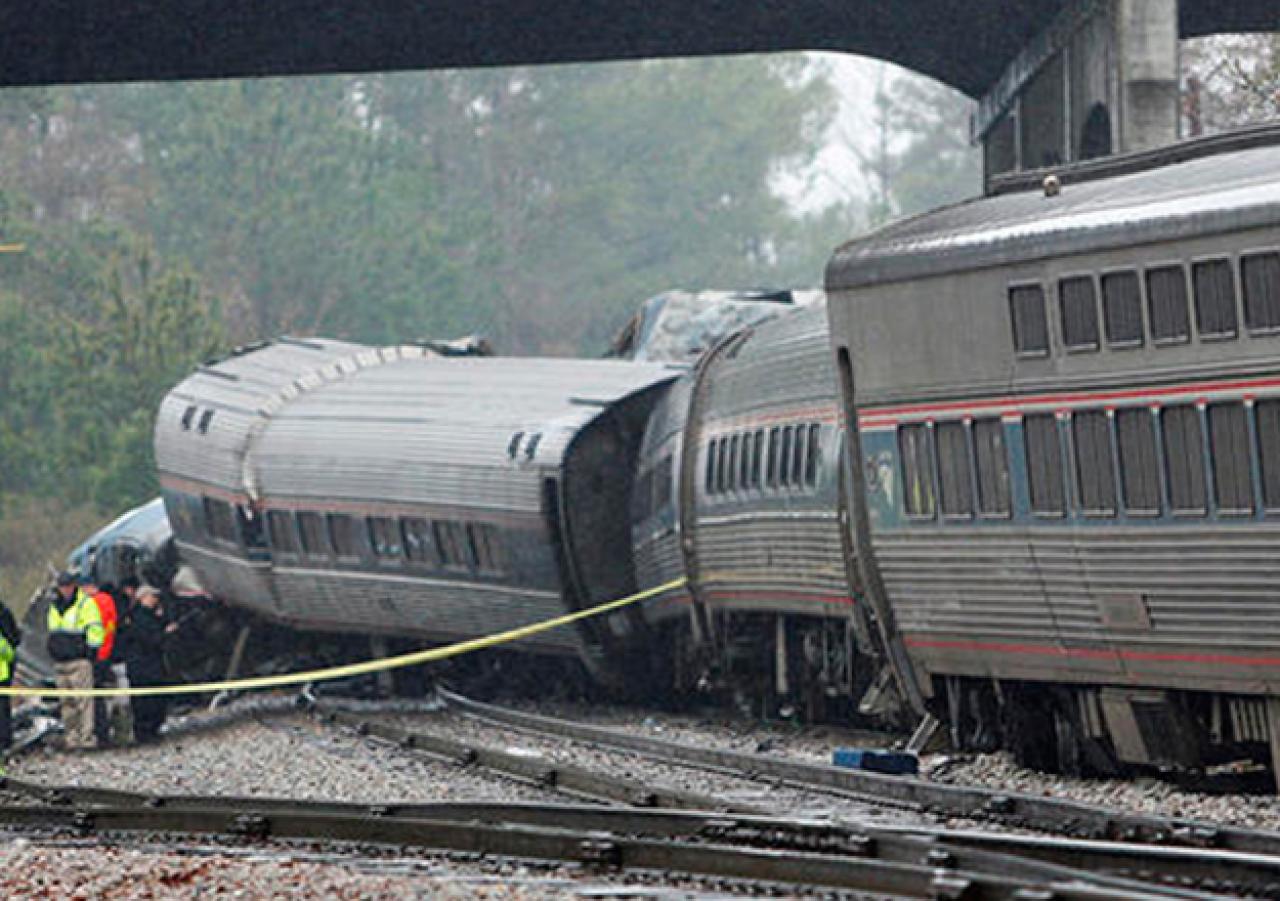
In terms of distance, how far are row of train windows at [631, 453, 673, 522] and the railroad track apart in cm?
1006

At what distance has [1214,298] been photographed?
46.4 feet

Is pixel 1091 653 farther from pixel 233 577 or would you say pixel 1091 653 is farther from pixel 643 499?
pixel 233 577

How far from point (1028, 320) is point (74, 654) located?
43.9ft

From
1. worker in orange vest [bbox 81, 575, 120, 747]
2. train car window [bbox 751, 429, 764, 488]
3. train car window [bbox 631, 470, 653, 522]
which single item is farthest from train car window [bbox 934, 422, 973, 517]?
worker in orange vest [bbox 81, 575, 120, 747]

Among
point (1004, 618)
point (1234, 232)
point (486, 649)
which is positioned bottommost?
point (486, 649)

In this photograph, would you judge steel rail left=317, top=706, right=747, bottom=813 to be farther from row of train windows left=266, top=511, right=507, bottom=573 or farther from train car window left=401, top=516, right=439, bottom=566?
train car window left=401, top=516, right=439, bottom=566

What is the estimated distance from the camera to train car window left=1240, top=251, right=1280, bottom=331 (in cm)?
1375

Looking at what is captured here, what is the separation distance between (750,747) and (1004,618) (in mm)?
5519

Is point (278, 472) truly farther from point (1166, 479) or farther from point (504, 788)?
point (1166, 479)

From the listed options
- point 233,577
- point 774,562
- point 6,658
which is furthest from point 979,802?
point 233,577

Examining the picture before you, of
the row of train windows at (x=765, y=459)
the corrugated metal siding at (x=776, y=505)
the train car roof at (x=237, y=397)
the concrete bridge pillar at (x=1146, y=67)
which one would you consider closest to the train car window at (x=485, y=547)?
the corrugated metal siding at (x=776, y=505)

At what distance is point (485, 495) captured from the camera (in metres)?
28.6

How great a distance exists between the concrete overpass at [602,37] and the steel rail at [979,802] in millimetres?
11261

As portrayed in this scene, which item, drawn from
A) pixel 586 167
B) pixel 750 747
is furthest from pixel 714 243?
pixel 750 747
